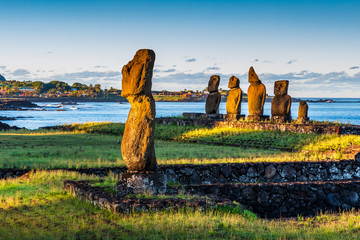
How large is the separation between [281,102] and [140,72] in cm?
2226

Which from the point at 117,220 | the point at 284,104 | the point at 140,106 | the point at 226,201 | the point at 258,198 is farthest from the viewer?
the point at 284,104

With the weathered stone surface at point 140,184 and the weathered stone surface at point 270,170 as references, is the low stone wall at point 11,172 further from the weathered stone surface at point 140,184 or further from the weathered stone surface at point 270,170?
the weathered stone surface at point 270,170

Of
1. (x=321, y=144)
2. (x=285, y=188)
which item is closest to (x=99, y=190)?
(x=285, y=188)

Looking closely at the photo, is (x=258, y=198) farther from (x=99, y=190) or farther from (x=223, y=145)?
(x=223, y=145)

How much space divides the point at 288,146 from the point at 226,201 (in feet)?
Result: 48.9

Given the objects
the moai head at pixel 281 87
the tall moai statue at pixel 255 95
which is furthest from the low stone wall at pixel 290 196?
the tall moai statue at pixel 255 95

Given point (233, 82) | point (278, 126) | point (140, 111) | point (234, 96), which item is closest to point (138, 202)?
point (140, 111)

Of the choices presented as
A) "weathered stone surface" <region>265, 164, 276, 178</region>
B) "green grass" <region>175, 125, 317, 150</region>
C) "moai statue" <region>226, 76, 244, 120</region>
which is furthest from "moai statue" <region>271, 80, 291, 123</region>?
"weathered stone surface" <region>265, 164, 276, 178</region>

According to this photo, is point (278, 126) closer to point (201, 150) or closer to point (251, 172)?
point (201, 150)

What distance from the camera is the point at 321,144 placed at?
901 inches

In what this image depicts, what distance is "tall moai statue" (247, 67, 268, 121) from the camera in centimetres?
3253

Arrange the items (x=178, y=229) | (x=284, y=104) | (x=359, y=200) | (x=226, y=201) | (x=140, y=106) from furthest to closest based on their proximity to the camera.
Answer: (x=284, y=104)
(x=359, y=200)
(x=140, y=106)
(x=226, y=201)
(x=178, y=229)

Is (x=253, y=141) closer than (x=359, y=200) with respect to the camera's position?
No

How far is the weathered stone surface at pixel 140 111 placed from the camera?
10.7 metres
